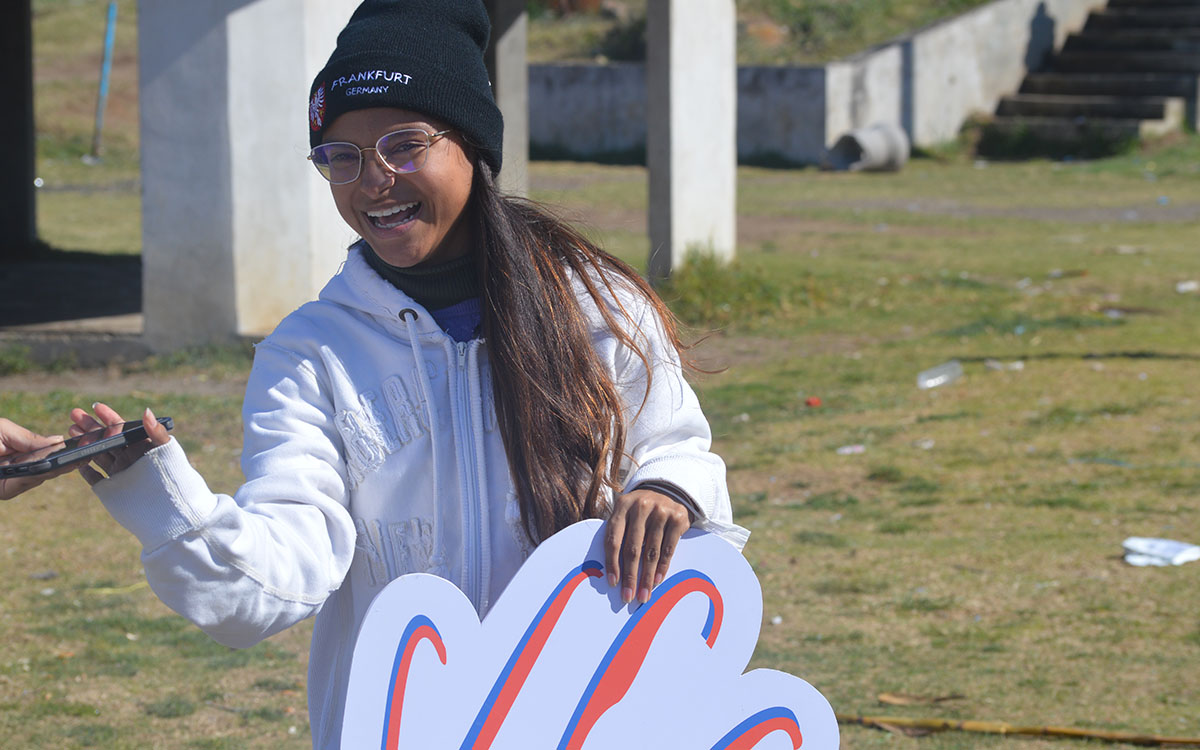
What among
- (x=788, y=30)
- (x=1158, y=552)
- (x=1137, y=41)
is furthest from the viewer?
(x=788, y=30)

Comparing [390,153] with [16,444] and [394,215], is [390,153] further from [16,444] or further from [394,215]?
[16,444]

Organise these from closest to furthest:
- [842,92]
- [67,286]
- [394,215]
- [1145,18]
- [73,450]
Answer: [73,450] → [394,215] → [67,286] → [842,92] → [1145,18]

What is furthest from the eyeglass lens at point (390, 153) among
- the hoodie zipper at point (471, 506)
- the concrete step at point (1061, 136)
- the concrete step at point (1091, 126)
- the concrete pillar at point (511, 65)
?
the concrete step at point (1091, 126)

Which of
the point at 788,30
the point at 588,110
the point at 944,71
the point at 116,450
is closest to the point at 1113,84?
the point at 944,71

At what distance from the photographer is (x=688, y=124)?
1023 centimetres

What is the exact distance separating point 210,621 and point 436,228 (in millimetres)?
594

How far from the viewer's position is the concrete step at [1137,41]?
2241 cm

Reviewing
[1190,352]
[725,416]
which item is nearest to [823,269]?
[1190,352]

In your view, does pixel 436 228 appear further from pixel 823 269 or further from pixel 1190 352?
pixel 823 269

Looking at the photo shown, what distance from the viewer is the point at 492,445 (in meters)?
1.93

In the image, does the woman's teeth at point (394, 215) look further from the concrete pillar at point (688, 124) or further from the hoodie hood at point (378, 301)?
the concrete pillar at point (688, 124)

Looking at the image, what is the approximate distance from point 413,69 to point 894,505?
4.30 metres

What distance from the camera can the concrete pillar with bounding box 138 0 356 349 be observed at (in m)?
7.79

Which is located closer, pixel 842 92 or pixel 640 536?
pixel 640 536
